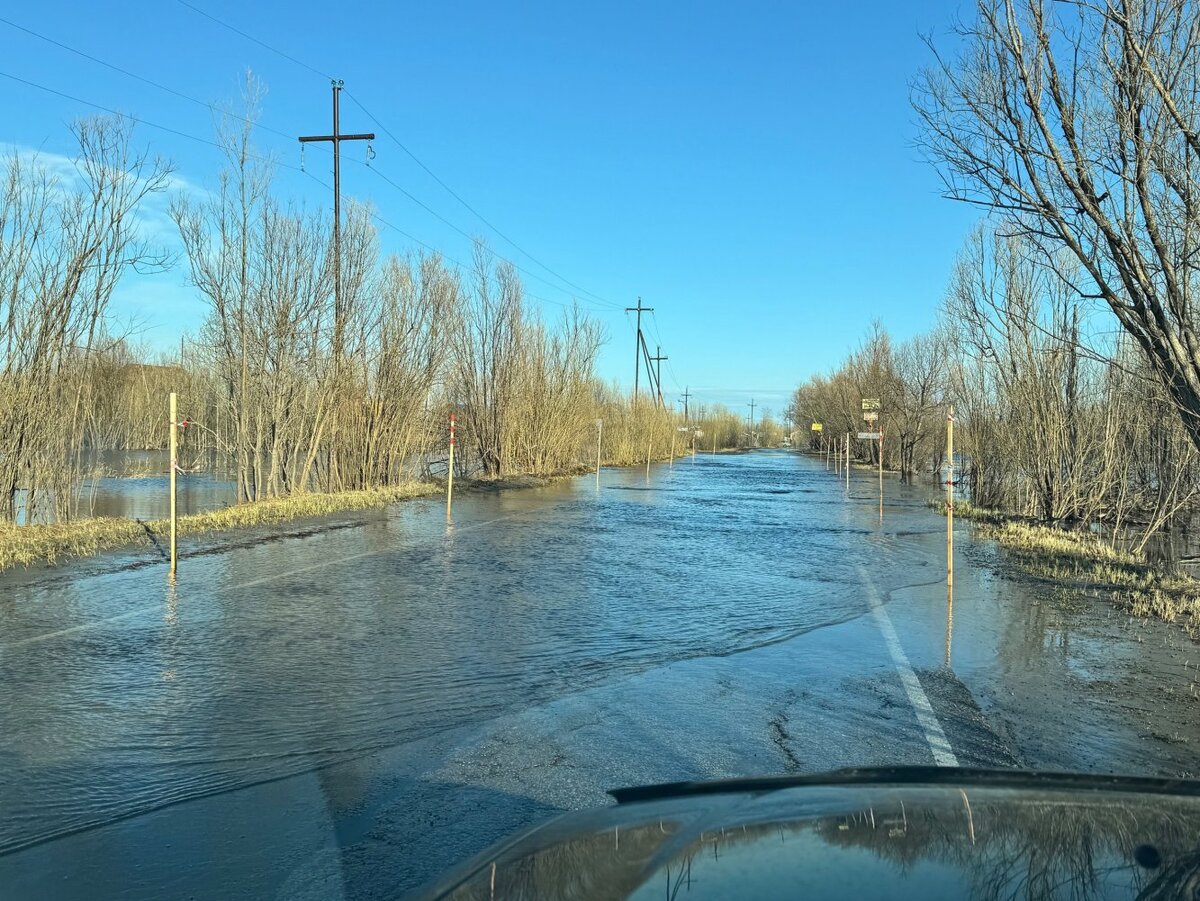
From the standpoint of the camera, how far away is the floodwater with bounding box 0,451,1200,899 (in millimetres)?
4008

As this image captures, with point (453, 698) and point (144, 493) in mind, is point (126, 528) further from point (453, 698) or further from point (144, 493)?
point (144, 493)

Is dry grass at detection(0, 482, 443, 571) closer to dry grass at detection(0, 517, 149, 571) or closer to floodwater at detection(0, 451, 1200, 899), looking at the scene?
dry grass at detection(0, 517, 149, 571)

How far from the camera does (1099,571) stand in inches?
499

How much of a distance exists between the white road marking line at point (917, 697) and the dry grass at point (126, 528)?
33.2 feet

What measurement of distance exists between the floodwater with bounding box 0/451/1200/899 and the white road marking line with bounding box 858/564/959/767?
0.10ft

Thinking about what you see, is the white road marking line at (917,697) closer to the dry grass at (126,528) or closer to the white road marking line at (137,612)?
the white road marking line at (137,612)

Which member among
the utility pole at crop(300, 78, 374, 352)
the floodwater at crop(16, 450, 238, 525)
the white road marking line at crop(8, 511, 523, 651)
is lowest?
the white road marking line at crop(8, 511, 523, 651)

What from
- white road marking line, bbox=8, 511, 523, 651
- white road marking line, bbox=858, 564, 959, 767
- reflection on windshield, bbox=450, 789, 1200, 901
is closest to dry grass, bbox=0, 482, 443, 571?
white road marking line, bbox=8, 511, 523, 651

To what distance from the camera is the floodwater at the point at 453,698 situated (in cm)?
401

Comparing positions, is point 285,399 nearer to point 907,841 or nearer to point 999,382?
point 999,382

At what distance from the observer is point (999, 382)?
70.4ft

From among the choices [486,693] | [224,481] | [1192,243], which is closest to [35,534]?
[486,693]

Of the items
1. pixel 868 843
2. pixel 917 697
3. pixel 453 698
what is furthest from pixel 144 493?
pixel 868 843

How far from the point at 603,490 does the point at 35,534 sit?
20.3m
